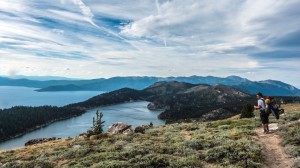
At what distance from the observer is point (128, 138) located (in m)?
30.9

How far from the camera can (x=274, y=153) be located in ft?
61.2

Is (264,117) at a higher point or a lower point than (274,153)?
higher

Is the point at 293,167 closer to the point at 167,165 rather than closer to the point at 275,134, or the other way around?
the point at 167,165

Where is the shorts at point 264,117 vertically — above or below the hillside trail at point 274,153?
above

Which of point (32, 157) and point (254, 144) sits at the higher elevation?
point (254, 144)

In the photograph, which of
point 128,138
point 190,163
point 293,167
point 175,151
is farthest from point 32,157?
point 293,167

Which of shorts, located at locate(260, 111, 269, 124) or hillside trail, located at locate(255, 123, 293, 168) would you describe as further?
shorts, located at locate(260, 111, 269, 124)

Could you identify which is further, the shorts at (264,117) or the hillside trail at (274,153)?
the shorts at (264,117)

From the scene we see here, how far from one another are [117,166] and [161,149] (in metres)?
4.97

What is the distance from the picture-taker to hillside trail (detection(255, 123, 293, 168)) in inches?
639

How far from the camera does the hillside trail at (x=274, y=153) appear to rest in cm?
1623

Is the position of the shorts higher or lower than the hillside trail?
higher

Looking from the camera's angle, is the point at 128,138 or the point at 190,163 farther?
the point at 128,138

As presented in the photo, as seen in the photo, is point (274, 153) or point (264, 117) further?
point (264, 117)
